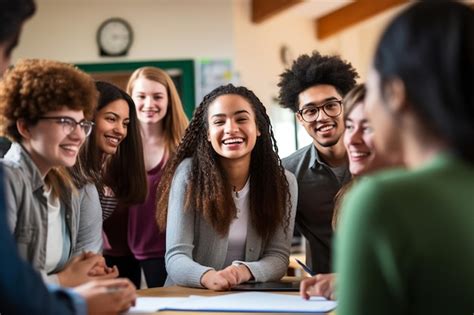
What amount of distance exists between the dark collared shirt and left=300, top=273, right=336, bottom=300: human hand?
747 mm

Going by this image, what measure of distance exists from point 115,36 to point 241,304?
4.85 metres

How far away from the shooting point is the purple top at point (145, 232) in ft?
9.18

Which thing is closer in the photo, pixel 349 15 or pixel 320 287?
pixel 320 287

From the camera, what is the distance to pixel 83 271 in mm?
1806

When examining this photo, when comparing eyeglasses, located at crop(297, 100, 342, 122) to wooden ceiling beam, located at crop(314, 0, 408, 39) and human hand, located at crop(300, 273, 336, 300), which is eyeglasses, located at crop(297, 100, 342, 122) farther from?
wooden ceiling beam, located at crop(314, 0, 408, 39)

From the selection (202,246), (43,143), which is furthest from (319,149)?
(43,143)

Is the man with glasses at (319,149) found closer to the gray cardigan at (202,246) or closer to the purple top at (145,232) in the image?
the gray cardigan at (202,246)

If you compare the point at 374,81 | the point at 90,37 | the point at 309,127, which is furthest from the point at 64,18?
the point at 374,81

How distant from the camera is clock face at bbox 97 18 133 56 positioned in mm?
6227

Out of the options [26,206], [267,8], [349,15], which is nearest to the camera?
[26,206]

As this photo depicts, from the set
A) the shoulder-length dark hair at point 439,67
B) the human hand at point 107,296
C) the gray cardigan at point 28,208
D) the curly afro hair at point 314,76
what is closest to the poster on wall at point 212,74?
the curly afro hair at point 314,76

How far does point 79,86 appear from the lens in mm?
1803

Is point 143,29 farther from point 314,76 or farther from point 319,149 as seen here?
point 319,149

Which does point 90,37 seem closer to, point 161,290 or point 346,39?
point 346,39
